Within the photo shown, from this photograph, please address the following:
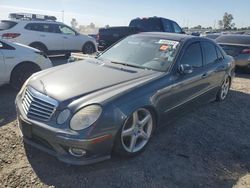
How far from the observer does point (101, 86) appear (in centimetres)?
380

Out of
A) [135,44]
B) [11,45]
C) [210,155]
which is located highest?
[135,44]

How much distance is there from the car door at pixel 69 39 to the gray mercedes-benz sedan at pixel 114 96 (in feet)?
26.9

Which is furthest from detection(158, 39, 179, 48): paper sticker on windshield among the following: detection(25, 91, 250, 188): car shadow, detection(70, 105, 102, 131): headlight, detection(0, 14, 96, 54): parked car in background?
detection(0, 14, 96, 54): parked car in background

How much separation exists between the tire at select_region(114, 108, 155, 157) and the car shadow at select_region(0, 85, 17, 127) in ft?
7.26

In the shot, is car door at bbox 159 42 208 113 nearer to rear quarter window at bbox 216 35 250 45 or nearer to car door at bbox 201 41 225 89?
car door at bbox 201 41 225 89

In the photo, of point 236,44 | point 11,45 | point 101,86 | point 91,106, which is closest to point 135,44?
point 101,86

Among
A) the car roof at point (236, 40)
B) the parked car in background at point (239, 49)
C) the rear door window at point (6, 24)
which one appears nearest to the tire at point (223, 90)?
the parked car in background at point (239, 49)

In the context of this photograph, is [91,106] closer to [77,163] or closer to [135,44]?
[77,163]

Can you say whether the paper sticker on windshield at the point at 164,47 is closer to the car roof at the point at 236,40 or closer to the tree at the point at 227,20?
the car roof at the point at 236,40

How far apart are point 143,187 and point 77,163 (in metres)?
0.78

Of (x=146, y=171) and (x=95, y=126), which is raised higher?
(x=95, y=126)

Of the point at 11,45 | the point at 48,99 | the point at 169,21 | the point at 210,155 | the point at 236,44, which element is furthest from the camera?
the point at 169,21

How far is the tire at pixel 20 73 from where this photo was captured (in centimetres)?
664

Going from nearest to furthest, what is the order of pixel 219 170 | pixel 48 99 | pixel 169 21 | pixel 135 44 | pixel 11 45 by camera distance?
pixel 48 99 → pixel 219 170 → pixel 135 44 → pixel 11 45 → pixel 169 21
